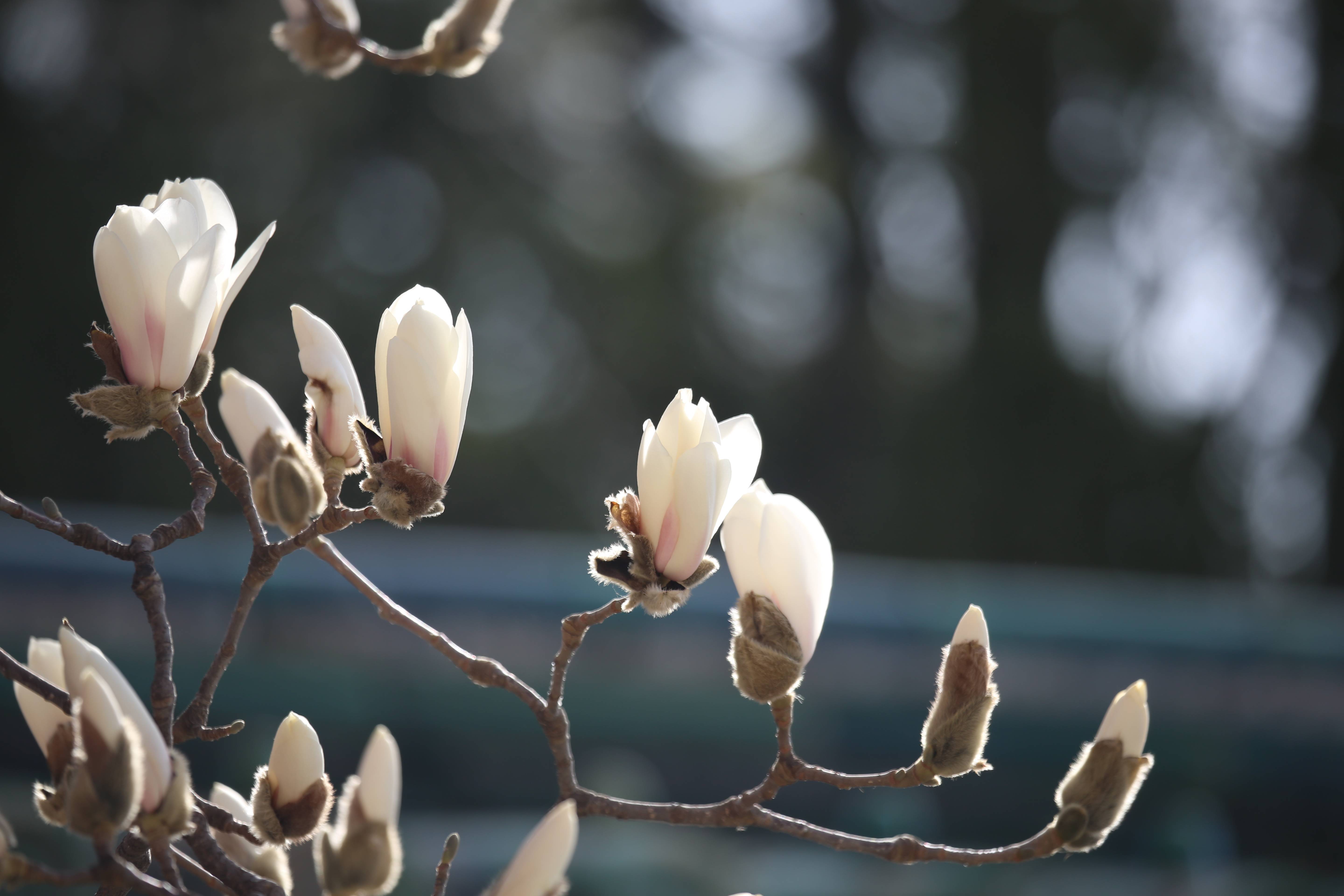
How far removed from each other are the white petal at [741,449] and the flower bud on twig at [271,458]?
0.48 ft

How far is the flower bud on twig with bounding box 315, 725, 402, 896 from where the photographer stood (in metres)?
0.30

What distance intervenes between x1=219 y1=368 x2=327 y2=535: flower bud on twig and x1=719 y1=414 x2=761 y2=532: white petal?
15 centimetres

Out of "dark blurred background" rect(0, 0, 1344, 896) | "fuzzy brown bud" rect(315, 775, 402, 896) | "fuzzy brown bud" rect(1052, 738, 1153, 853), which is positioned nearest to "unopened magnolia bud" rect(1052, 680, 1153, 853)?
"fuzzy brown bud" rect(1052, 738, 1153, 853)

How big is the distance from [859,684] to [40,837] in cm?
119

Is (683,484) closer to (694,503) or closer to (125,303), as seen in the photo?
(694,503)

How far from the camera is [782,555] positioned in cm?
40

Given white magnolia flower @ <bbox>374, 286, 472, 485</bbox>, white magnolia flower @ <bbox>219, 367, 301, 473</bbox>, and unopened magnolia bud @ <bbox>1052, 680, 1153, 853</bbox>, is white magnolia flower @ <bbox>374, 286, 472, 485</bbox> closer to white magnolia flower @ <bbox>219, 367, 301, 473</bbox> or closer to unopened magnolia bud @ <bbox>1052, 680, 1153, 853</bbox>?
white magnolia flower @ <bbox>219, 367, 301, 473</bbox>

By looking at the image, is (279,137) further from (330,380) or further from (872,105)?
(330,380)

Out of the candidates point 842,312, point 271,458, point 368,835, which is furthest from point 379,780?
point 842,312

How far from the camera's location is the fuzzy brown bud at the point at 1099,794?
41cm

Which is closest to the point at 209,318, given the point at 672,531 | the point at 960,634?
the point at 672,531

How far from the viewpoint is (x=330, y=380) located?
0.43m

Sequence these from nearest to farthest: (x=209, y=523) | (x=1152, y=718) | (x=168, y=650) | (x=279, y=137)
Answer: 1. (x=168, y=650)
2. (x=1152, y=718)
3. (x=209, y=523)
4. (x=279, y=137)

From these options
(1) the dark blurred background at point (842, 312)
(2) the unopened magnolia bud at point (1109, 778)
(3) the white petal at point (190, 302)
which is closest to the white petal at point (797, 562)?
(2) the unopened magnolia bud at point (1109, 778)
